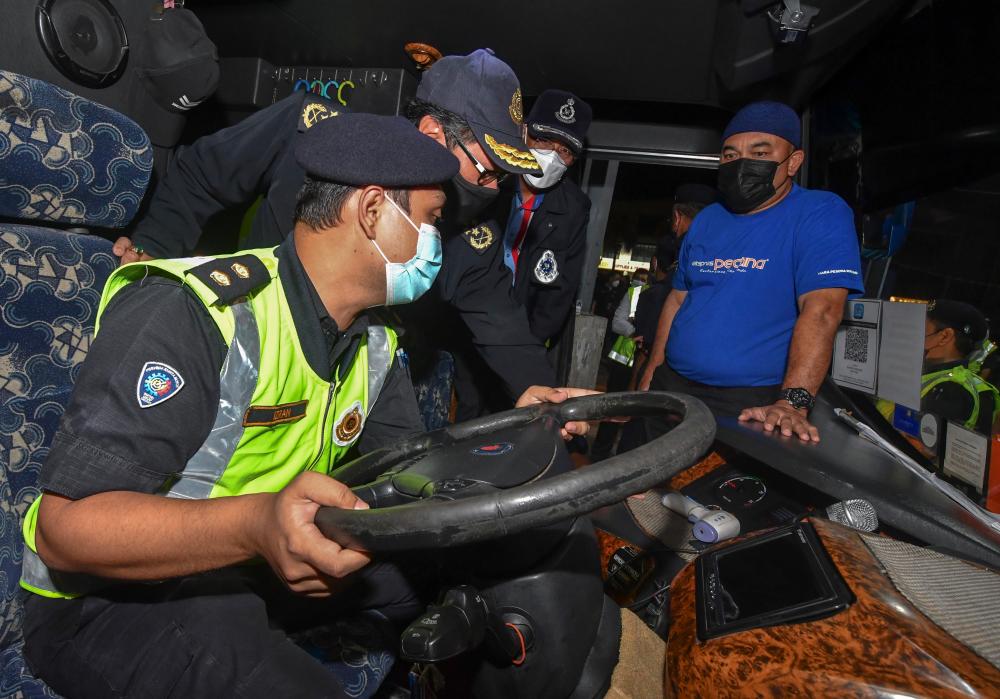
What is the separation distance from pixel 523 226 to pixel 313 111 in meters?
1.42

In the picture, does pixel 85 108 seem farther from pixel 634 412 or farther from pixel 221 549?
pixel 634 412

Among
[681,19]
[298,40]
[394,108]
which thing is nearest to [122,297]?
[394,108]

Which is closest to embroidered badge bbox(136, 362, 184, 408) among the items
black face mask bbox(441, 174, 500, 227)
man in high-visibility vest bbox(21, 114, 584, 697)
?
man in high-visibility vest bbox(21, 114, 584, 697)

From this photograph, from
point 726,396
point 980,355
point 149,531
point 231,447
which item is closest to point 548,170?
point 726,396

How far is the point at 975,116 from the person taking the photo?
9.58ft

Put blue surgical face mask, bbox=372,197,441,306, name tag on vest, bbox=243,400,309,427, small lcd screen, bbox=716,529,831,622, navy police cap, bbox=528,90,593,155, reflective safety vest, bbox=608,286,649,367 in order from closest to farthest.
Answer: small lcd screen, bbox=716,529,831,622 → name tag on vest, bbox=243,400,309,427 → blue surgical face mask, bbox=372,197,441,306 → navy police cap, bbox=528,90,593,155 → reflective safety vest, bbox=608,286,649,367

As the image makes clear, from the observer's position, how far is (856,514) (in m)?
1.14

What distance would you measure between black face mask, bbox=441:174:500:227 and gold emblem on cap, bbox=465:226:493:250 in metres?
0.17

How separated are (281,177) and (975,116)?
3.45m

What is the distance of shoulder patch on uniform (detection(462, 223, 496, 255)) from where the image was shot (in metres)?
2.28

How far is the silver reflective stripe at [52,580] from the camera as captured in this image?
106cm

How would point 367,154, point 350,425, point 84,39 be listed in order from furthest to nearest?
point 84,39 < point 350,425 < point 367,154

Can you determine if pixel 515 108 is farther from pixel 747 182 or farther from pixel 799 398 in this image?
pixel 799 398

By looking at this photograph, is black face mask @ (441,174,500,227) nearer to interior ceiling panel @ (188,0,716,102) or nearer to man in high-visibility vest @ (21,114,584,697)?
man in high-visibility vest @ (21,114,584,697)
